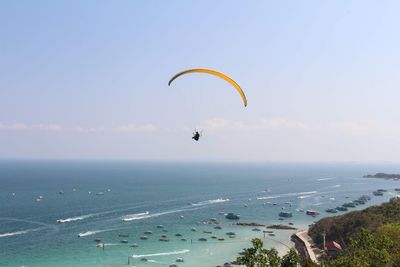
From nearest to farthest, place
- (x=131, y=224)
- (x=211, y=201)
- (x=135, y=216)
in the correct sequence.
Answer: (x=131, y=224)
(x=135, y=216)
(x=211, y=201)

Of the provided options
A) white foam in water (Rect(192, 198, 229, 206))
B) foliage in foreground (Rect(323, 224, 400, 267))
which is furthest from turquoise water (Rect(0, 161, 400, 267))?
foliage in foreground (Rect(323, 224, 400, 267))

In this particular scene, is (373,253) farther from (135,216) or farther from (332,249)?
(135,216)

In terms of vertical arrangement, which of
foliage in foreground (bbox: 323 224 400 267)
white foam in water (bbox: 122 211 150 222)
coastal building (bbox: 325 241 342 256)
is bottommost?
coastal building (bbox: 325 241 342 256)

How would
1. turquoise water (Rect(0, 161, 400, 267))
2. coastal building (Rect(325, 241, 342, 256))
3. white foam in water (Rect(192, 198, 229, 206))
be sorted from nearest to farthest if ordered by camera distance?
coastal building (Rect(325, 241, 342, 256))
turquoise water (Rect(0, 161, 400, 267))
white foam in water (Rect(192, 198, 229, 206))

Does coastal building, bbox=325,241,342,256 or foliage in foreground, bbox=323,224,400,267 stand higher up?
foliage in foreground, bbox=323,224,400,267

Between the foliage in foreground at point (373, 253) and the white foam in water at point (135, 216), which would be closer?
the foliage in foreground at point (373, 253)

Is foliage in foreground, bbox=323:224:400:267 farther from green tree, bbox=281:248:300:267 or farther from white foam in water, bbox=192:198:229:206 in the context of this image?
white foam in water, bbox=192:198:229:206

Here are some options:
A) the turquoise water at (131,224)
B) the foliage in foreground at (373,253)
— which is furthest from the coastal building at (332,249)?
the foliage in foreground at (373,253)

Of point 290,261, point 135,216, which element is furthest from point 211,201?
point 290,261

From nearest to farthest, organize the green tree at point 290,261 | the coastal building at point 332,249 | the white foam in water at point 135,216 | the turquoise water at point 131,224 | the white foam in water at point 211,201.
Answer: the green tree at point 290,261 < the coastal building at point 332,249 < the turquoise water at point 131,224 < the white foam in water at point 135,216 < the white foam in water at point 211,201

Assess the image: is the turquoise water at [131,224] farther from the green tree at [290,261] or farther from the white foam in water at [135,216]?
the green tree at [290,261]

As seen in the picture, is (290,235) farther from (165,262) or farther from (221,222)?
(165,262)
